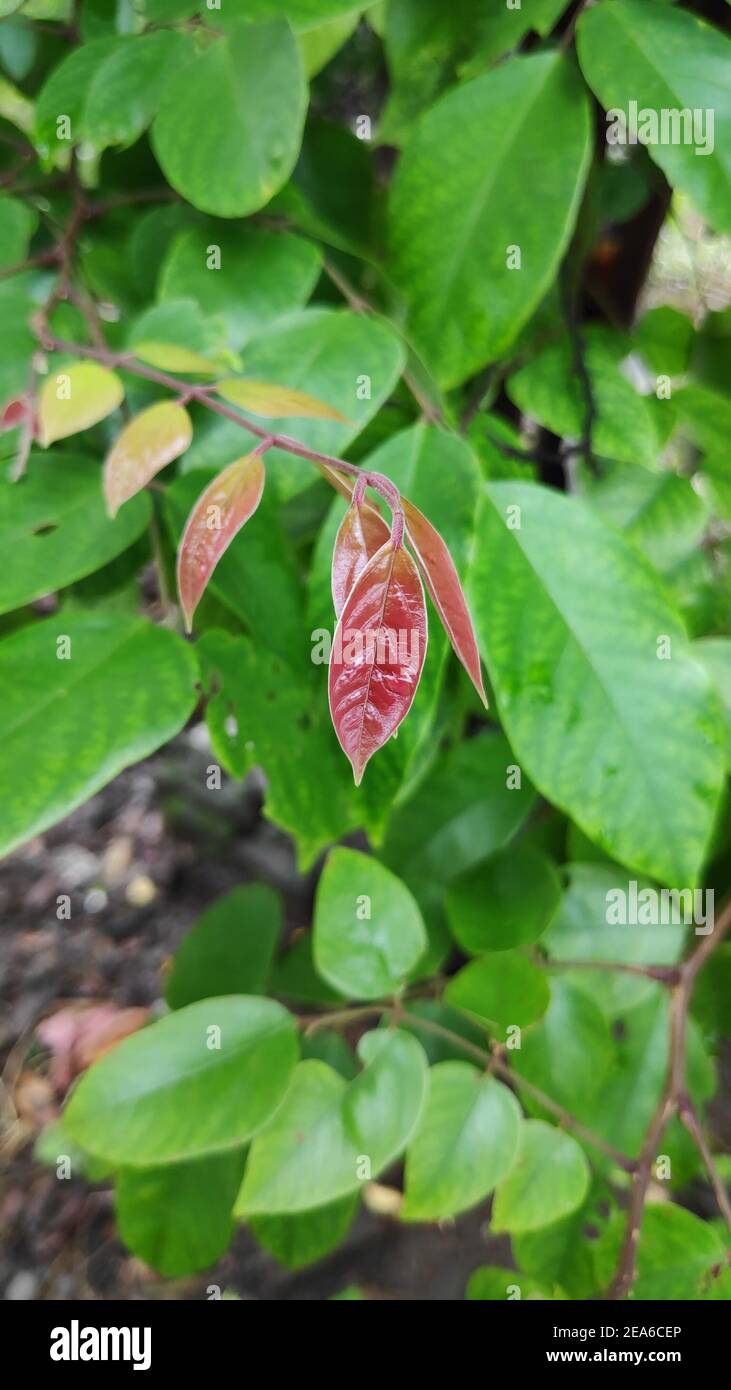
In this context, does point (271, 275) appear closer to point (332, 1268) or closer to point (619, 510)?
point (619, 510)

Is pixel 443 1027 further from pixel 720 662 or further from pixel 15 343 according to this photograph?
pixel 15 343

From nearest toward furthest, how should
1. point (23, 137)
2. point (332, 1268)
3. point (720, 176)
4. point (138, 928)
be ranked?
point (720, 176) → point (23, 137) → point (332, 1268) → point (138, 928)

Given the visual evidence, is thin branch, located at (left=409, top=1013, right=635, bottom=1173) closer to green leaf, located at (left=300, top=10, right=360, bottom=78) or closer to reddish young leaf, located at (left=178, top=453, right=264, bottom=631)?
reddish young leaf, located at (left=178, top=453, right=264, bottom=631)

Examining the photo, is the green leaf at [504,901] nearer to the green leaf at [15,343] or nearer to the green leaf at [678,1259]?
the green leaf at [678,1259]

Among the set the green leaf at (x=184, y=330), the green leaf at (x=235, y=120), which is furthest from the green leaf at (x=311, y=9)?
the green leaf at (x=184, y=330)

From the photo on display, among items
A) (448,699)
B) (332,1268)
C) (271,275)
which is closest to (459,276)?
(271,275)

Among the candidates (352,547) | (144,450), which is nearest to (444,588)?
(352,547)
